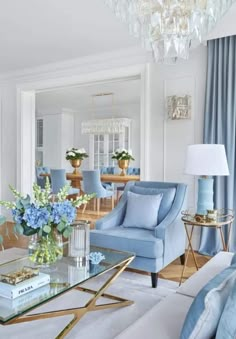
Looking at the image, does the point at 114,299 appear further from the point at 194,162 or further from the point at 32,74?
the point at 32,74

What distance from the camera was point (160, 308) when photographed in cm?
156

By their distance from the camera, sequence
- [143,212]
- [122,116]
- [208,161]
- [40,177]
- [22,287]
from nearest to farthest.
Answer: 1. [22,287]
2. [208,161]
3. [143,212]
4. [40,177]
5. [122,116]

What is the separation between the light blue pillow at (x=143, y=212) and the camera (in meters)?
3.34

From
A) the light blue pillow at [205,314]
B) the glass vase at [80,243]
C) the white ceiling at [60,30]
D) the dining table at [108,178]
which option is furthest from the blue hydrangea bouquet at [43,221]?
the dining table at [108,178]

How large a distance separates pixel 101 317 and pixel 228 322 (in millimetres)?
1491

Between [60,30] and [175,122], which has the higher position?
[60,30]

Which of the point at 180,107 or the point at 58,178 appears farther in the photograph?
the point at 58,178

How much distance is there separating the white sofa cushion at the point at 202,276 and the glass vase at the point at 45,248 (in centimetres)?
83

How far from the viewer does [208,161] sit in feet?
9.75

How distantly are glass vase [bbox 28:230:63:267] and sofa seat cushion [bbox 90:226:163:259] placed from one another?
98 cm

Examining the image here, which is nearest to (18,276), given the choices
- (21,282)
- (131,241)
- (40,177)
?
(21,282)

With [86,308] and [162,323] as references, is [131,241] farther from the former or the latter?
[162,323]

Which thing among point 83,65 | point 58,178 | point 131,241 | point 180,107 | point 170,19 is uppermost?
point 83,65

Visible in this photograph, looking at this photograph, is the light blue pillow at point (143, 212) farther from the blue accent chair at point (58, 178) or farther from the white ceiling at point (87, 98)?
the white ceiling at point (87, 98)
